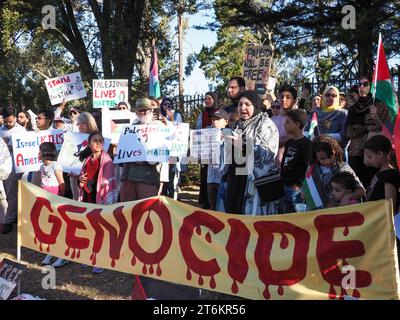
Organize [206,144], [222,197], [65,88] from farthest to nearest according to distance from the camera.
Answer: [65,88] < [206,144] < [222,197]

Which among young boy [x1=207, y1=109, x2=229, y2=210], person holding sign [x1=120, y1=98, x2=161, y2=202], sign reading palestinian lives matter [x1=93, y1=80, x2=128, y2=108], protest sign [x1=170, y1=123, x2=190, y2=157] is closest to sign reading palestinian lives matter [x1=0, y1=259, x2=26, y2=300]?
person holding sign [x1=120, y1=98, x2=161, y2=202]

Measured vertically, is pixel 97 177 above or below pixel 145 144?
below

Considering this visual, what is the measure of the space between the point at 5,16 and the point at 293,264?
16613mm

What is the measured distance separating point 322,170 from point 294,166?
33 centimetres

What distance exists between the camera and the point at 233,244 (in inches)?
161

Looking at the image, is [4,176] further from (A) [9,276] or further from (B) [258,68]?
(B) [258,68]

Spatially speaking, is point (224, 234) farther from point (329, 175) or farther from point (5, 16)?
point (5, 16)

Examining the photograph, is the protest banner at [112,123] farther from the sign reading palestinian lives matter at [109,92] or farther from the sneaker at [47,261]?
the sneaker at [47,261]

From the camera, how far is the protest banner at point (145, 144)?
6.12m

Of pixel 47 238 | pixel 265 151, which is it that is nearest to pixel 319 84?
pixel 265 151

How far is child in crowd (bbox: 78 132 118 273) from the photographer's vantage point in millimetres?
6016

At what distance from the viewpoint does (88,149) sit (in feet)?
20.9

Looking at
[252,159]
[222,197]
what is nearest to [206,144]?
[222,197]

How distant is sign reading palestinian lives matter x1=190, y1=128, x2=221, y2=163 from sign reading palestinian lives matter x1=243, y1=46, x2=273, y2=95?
9.66ft
